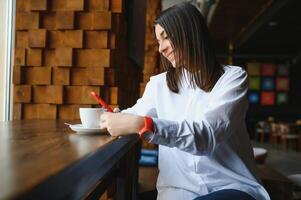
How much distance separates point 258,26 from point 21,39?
7.76 meters

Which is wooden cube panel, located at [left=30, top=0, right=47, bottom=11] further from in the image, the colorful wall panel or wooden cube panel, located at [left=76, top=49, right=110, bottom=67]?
the colorful wall panel

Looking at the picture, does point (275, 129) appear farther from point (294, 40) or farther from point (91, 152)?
point (91, 152)

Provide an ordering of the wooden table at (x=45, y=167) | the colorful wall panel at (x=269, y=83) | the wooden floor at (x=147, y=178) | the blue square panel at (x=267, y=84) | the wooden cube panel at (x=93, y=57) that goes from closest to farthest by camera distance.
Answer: the wooden table at (x=45, y=167) < the wooden cube panel at (x=93, y=57) < the wooden floor at (x=147, y=178) < the colorful wall panel at (x=269, y=83) < the blue square panel at (x=267, y=84)

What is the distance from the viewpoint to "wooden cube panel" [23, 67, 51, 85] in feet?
6.53

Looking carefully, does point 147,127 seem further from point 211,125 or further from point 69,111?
point 69,111

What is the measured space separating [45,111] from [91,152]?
138cm

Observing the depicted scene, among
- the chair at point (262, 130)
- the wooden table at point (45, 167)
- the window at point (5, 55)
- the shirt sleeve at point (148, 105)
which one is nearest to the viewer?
the wooden table at point (45, 167)

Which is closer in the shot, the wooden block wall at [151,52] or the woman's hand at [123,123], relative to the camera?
the woman's hand at [123,123]

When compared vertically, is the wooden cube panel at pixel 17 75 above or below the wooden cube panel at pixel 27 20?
below

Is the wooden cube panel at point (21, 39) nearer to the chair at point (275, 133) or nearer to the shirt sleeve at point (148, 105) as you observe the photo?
the shirt sleeve at point (148, 105)

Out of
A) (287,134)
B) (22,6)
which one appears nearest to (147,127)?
(22,6)

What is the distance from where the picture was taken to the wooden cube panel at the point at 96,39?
195 centimetres

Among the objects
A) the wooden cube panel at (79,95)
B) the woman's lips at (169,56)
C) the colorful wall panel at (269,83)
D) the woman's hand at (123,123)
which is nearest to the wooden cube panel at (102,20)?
the wooden cube panel at (79,95)

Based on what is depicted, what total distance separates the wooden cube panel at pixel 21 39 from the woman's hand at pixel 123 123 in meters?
1.18
